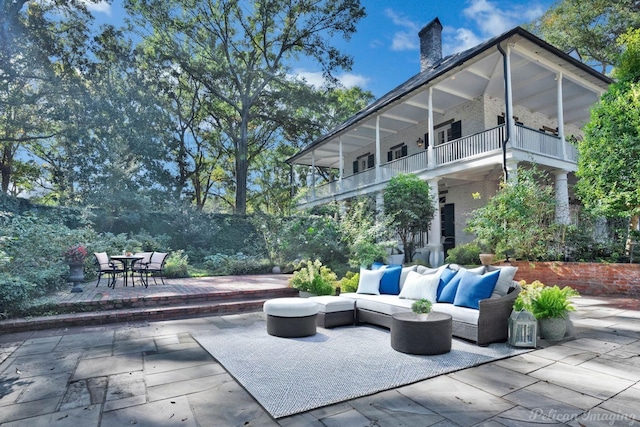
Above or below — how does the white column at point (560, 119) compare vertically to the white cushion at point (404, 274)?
above

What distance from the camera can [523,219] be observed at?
7.82 metres

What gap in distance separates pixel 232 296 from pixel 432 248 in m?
6.93

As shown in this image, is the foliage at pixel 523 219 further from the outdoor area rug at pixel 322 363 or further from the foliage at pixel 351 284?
the outdoor area rug at pixel 322 363

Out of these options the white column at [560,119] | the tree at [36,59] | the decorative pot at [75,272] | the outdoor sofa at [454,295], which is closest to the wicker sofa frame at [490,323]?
the outdoor sofa at [454,295]

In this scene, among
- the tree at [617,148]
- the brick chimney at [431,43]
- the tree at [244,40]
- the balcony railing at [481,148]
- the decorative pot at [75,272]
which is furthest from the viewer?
the tree at [244,40]

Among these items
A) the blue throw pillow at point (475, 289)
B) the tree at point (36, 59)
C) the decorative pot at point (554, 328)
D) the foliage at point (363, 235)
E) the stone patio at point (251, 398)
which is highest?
the tree at point (36, 59)

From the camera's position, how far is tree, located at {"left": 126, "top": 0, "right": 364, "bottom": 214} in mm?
19125

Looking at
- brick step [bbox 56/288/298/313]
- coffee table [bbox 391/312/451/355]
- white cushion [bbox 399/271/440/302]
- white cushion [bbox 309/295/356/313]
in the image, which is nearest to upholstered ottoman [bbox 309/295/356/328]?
white cushion [bbox 309/295/356/313]

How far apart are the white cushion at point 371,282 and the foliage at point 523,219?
408cm

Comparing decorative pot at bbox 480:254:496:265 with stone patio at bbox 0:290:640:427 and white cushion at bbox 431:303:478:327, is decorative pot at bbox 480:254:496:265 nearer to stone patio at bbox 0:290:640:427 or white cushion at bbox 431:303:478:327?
stone patio at bbox 0:290:640:427

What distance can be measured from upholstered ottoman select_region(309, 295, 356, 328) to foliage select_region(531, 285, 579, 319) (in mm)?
2261

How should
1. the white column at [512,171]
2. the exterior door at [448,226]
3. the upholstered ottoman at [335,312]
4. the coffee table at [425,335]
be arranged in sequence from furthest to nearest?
the exterior door at [448,226] < the white column at [512,171] < the upholstered ottoman at [335,312] < the coffee table at [425,335]

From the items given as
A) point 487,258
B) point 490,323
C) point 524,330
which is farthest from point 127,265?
point 487,258

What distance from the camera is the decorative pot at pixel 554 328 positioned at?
13.5ft
